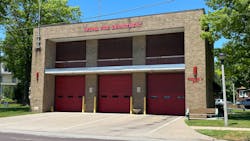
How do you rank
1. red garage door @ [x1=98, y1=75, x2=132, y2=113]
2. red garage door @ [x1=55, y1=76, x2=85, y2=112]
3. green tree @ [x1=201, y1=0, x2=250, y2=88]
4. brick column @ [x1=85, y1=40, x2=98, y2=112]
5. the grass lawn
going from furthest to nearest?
1. red garage door @ [x1=55, y1=76, x2=85, y2=112]
2. brick column @ [x1=85, y1=40, x2=98, y2=112]
3. red garage door @ [x1=98, y1=75, x2=132, y2=113]
4. the grass lawn
5. green tree @ [x1=201, y1=0, x2=250, y2=88]

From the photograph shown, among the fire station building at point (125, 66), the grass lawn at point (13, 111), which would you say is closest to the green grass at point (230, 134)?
the fire station building at point (125, 66)

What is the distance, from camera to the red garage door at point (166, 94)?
80.0 ft

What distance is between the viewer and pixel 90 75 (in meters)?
27.5

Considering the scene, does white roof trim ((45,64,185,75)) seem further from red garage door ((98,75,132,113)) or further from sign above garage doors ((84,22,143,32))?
sign above garage doors ((84,22,143,32))

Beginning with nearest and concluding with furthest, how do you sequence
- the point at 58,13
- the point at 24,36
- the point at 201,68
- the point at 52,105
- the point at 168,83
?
the point at 201,68, the point at 168,83, the point at 52,105, the point at 24,36, the point at 58,13

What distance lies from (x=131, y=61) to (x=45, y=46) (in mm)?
8123

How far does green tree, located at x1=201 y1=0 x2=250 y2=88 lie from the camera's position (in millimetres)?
19672

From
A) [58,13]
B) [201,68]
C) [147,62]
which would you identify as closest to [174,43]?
[147,62]

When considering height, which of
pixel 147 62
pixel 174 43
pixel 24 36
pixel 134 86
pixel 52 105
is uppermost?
pixel 24 36

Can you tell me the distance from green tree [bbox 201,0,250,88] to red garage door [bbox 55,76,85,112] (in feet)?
41.6

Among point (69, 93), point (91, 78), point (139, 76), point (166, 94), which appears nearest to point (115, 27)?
point (139, 76)

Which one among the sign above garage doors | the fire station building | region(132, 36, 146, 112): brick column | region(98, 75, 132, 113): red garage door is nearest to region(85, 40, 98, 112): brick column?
the fire station building

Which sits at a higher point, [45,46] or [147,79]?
[45,46]

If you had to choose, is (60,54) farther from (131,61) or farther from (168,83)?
(168,83)
